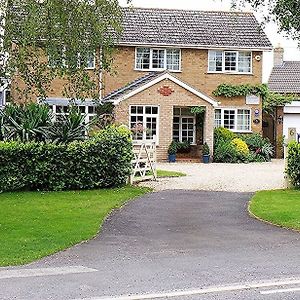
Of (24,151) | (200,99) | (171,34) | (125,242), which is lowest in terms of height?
(125,242)

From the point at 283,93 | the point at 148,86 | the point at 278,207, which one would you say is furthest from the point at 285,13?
the point at 283,93

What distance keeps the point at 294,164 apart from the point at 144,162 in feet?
18.4

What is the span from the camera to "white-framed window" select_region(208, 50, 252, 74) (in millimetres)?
40531

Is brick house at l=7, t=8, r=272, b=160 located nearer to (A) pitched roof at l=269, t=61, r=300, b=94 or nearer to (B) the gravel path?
(B) the gravel path

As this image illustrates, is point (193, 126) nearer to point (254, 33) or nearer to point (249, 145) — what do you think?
point (249, 145)

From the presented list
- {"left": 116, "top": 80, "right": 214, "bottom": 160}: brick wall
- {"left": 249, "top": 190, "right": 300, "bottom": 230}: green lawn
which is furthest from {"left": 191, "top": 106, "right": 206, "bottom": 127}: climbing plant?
{"left": 249, "top": 190, "right": 300, "bottom": 230}: green lawn

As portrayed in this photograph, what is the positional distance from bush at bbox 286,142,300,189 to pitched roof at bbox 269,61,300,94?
26061 millimetres

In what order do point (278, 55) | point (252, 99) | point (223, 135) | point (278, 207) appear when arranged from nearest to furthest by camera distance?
point (278, 207), point (223, 135), point (252, 99), point (278, 55)

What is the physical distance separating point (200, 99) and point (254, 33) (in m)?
6.18

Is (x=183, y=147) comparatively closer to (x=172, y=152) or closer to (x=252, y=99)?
(x=172, y=152)

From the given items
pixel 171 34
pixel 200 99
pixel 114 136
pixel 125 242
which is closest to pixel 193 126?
pixel 200 99

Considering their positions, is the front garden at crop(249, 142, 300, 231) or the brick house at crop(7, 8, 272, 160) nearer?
the front garden at crop(249, 142, 300, 231)

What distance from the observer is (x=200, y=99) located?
37938 millimetres

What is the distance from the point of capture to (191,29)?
4125 cm
